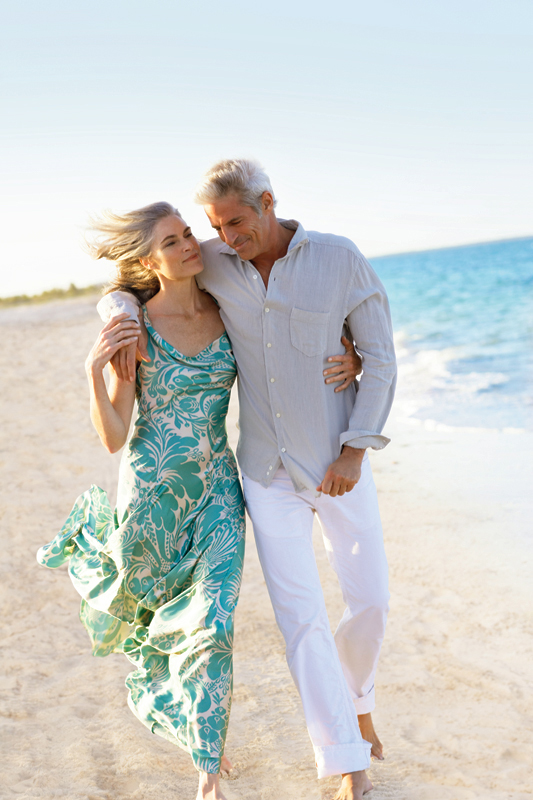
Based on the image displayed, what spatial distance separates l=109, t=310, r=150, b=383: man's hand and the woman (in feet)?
0.10

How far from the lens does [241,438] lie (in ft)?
9.78

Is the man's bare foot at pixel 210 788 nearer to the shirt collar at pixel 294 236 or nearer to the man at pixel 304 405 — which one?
the man at pixel 304 405

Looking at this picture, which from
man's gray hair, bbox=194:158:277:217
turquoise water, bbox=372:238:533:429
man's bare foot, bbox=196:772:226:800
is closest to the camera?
man's bare foot, bbox=196:772:226:800

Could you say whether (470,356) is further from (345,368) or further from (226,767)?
(226,767)

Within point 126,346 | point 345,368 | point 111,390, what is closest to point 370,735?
point 345,368

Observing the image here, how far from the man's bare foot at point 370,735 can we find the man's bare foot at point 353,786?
0.31 metres

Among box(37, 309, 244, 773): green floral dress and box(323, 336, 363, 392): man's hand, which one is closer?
box(37, 309, 244, 773): green floral dress

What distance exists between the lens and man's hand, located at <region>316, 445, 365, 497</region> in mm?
2732

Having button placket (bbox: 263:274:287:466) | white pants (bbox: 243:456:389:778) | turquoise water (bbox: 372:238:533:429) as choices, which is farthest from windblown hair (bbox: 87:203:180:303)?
turquoise water (bbox: 372:238:533:429)

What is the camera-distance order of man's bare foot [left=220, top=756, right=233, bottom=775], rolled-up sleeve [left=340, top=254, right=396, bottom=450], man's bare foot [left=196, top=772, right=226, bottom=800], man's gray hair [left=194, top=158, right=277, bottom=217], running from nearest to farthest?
man's bare foot [left=196, top=772, right=226, bottom=800]
man's gray hair [left=194, top=158, right=277, bottom=217]
rolled-up sleeve [left=340, top=254, right=396, bottom=450]
man's bare foot [left=220, top=756, right=233, bottom=775]

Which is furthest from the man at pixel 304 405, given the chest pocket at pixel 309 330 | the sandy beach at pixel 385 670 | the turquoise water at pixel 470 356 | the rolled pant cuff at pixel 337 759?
the turquoise water at pixel 470 356

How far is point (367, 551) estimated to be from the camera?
2818 millimetres

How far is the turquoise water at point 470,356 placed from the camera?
29.5 ft

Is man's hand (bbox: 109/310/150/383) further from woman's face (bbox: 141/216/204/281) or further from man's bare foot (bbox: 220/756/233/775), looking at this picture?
man's bare foot (bbox: 220/756/233/775)
